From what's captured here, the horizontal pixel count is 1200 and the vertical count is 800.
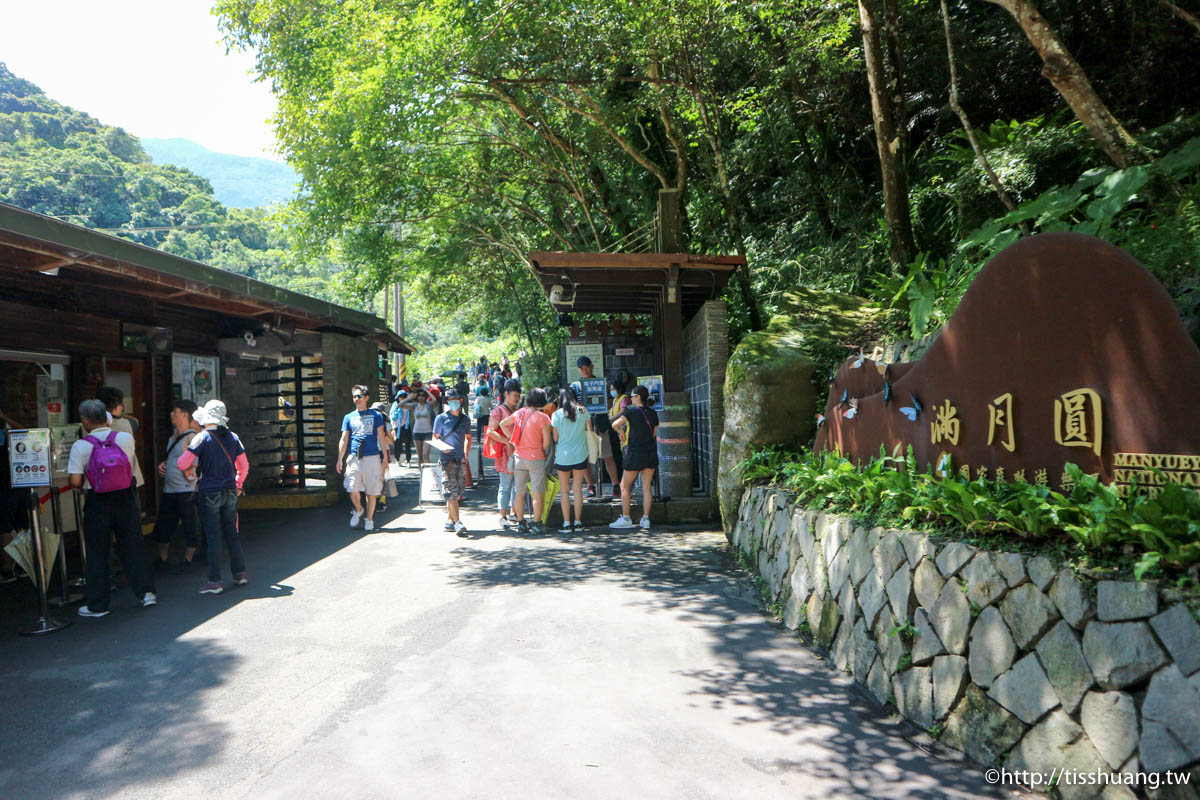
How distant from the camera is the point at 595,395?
13461 mm

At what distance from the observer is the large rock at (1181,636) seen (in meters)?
2.90

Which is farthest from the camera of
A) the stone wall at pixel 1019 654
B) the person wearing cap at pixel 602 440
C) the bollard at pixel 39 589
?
the person wearing cap at pixel 602 440

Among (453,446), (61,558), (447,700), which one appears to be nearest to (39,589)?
(61,558)

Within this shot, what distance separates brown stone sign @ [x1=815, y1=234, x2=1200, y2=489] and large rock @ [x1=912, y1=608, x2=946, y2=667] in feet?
2.80

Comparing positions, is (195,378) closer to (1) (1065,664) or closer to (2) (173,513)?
(2) (173,513)

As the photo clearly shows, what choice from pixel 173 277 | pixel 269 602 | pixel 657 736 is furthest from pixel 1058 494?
pixel 173 277

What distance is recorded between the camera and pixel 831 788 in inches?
146

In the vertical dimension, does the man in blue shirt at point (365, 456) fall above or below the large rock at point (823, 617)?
above

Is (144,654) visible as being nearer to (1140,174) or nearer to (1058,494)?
(1058,494)

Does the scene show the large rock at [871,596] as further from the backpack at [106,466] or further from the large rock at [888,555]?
the backpack at [106,466]

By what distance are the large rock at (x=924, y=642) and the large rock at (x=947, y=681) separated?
48mm

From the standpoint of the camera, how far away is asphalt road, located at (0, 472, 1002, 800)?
3.79 metres

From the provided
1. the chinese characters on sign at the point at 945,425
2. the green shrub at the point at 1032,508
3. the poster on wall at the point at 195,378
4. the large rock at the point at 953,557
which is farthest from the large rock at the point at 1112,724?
the poster on wall at the point at 195,378

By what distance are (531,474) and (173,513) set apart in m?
3.99
